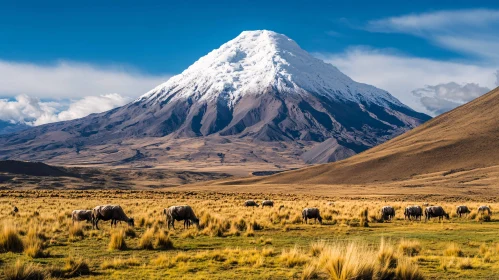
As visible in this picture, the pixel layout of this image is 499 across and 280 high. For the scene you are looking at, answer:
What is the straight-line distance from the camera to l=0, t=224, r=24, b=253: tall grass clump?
1495cm

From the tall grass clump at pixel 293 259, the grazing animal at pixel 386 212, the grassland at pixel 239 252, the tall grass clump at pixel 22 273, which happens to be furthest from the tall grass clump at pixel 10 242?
the grazing animal at pixel 386 212

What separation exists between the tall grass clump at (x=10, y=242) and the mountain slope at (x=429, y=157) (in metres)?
118

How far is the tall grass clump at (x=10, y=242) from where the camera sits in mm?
14945

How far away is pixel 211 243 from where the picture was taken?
18.5m

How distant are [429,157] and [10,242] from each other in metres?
145

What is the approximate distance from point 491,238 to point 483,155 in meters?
130

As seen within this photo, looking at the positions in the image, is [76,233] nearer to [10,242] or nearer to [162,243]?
[10,242]

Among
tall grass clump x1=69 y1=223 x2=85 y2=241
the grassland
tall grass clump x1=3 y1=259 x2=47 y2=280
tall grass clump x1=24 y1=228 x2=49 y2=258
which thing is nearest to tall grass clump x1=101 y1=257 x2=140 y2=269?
the grassland

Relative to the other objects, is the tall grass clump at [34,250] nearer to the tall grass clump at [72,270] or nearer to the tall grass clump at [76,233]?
the tall grass clump at [72,270]

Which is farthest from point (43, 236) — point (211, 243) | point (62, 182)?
point (62, 182)

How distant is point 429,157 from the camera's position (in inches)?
5669

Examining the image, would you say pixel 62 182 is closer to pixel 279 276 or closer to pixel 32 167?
pixel 32 167

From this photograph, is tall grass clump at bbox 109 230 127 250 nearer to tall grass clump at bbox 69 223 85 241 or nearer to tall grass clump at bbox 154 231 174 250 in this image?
tall grass clump at bbox 154 231 174 250

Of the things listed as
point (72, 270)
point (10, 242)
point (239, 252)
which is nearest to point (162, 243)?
point (239, 252)
